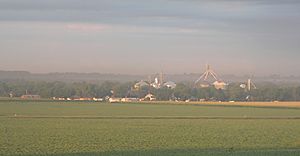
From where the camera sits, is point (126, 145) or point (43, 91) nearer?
point (126, 145)

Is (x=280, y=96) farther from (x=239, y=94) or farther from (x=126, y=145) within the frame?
(x=126, y=145)

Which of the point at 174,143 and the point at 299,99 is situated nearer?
the point at 174,143

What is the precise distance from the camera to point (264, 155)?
84.4ft

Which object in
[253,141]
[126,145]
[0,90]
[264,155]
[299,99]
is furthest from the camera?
[0,90]

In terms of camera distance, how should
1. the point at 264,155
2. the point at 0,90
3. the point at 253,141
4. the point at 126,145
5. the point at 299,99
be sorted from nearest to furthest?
the point at 264,155
the point at 126,145
the point at 253,141
the point at 299,99
the point at 0,90

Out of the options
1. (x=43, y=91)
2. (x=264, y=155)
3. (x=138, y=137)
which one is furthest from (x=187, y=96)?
(x=264, y=155)

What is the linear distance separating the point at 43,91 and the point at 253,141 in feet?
449

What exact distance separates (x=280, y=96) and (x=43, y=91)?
5857 centimetres

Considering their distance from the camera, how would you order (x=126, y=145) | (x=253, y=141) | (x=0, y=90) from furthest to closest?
1. (x=0, y=90)
2. (x=253, y=141)
3. (x=126, y=145)

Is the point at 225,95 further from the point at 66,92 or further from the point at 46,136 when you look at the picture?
the point at 46,136

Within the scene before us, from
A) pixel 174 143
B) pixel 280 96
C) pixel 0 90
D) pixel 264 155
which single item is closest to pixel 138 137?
pixel 174 143

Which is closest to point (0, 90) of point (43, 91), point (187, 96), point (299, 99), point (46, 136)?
point (43, 91)

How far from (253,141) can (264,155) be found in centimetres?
1321

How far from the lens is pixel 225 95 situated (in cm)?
17250
